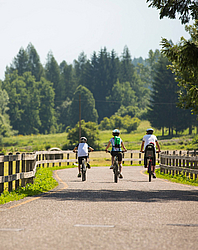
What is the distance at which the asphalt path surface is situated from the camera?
6.69 metres

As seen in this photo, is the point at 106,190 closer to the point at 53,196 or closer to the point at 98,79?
the point at 53,196

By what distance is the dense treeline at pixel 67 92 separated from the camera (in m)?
136

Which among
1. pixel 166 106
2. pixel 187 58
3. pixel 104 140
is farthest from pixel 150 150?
pixel 104 140

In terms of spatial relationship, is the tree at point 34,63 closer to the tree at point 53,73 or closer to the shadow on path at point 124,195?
the tree at point 53,73

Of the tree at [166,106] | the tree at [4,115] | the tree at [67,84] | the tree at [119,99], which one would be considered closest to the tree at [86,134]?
the tree at [166,106]

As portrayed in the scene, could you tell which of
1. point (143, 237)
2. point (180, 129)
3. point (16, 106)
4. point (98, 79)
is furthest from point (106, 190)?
point (98, 79)

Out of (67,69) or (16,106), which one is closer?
(16,106)

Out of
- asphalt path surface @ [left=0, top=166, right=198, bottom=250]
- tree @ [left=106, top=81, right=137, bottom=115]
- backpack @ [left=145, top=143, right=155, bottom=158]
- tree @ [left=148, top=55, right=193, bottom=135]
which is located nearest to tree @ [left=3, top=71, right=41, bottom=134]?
tree @ [left=106, top=81, right=137, bottom=115]

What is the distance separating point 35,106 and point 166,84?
164 feet

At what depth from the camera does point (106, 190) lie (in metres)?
14.2

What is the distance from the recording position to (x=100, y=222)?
8320mm

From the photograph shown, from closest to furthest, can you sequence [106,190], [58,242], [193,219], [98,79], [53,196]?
[58,242] < [193,219] < [53,196] < [106,190] < [98,79]

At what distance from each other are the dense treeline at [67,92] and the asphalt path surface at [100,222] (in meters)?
107

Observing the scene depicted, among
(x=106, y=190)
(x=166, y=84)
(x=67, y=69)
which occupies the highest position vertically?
(x=67, y=69)
